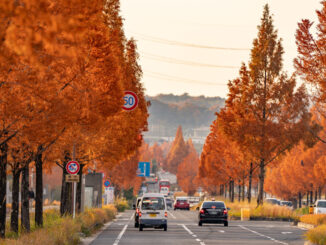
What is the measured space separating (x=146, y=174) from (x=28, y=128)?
357 ft

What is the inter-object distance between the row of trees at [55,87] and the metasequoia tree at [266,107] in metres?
15.3

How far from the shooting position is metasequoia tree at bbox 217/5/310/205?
53.2m

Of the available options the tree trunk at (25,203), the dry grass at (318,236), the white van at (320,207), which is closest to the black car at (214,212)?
the white van at (320,207)

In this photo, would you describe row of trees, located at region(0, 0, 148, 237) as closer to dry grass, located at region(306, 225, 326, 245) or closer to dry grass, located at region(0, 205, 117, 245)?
dry grass, located at region(0, 205, 117, 245)

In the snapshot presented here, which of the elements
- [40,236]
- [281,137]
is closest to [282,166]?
[281,137]

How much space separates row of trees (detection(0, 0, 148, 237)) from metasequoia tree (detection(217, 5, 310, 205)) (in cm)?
1529

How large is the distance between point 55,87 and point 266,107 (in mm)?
38277

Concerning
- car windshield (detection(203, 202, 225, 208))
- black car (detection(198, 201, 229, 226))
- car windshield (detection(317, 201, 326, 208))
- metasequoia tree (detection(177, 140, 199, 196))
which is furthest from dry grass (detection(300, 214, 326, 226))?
metasequoia tree (detection(177, 140, 199, 196))

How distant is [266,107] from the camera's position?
53656 millimetres

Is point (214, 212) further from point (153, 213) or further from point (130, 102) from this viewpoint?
point (130, 102)

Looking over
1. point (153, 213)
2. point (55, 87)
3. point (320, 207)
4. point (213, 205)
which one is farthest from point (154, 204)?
point (55, 87)

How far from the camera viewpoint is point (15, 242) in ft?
54.9

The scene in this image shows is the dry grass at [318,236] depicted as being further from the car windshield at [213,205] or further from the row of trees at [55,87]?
the car windshield at [213,205]

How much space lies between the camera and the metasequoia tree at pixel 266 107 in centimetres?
5316
